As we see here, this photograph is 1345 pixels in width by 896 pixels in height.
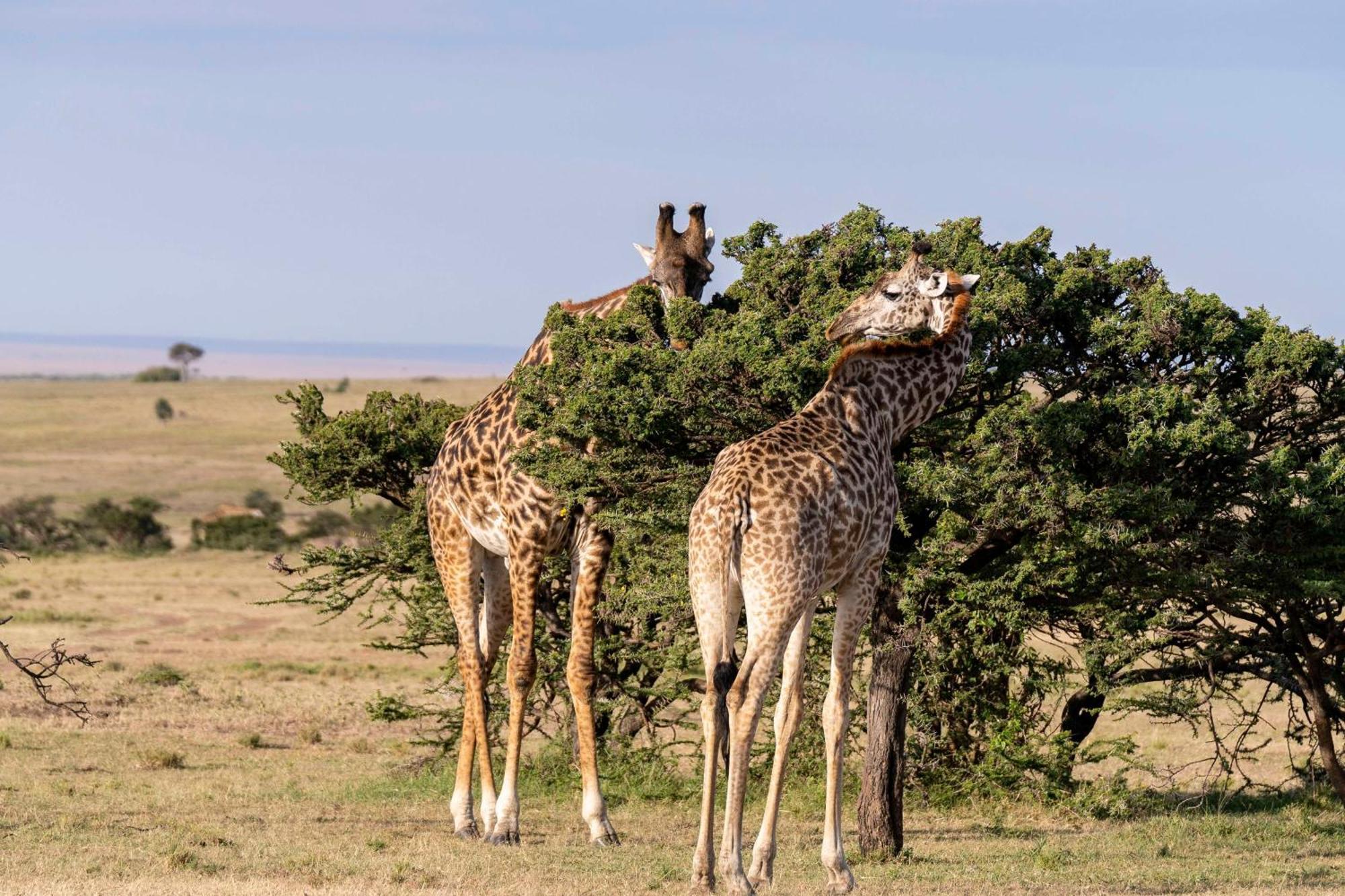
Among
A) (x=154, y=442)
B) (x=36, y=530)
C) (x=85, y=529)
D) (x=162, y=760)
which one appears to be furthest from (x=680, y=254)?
(x=154, y=442)

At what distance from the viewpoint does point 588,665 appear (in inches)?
500

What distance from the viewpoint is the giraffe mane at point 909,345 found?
10.3 metres

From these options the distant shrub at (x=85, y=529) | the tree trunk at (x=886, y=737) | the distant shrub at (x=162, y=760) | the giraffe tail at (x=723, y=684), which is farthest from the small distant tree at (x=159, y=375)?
the giraffe tail at (x=723, y=684)

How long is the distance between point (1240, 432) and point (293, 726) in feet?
A: 44.4

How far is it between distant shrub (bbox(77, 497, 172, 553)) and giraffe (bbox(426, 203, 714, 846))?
37712mm

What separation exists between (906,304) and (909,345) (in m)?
0.31

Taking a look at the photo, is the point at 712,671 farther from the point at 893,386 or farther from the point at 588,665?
the point at 588,665

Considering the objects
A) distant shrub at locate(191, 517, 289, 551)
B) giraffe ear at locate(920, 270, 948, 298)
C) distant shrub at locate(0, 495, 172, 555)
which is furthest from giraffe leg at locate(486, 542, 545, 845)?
distant shrub at locate(191, 517, 289, 551)

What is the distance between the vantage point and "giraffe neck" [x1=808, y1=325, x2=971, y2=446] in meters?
10.2

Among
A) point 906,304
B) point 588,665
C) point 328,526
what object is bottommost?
point 588,665

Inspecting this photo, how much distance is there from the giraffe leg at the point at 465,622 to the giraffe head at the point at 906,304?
4275 mm

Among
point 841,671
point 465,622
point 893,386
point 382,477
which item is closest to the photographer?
point 841,671

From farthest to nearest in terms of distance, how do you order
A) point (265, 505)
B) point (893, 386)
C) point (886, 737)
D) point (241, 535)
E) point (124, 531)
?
1. point (265, 505)
2. point (241, 535)
3. point (124, 531)
4. point (886, 737)
5. point (893, 386)

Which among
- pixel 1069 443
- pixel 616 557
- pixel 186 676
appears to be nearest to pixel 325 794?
pixel 616 557
